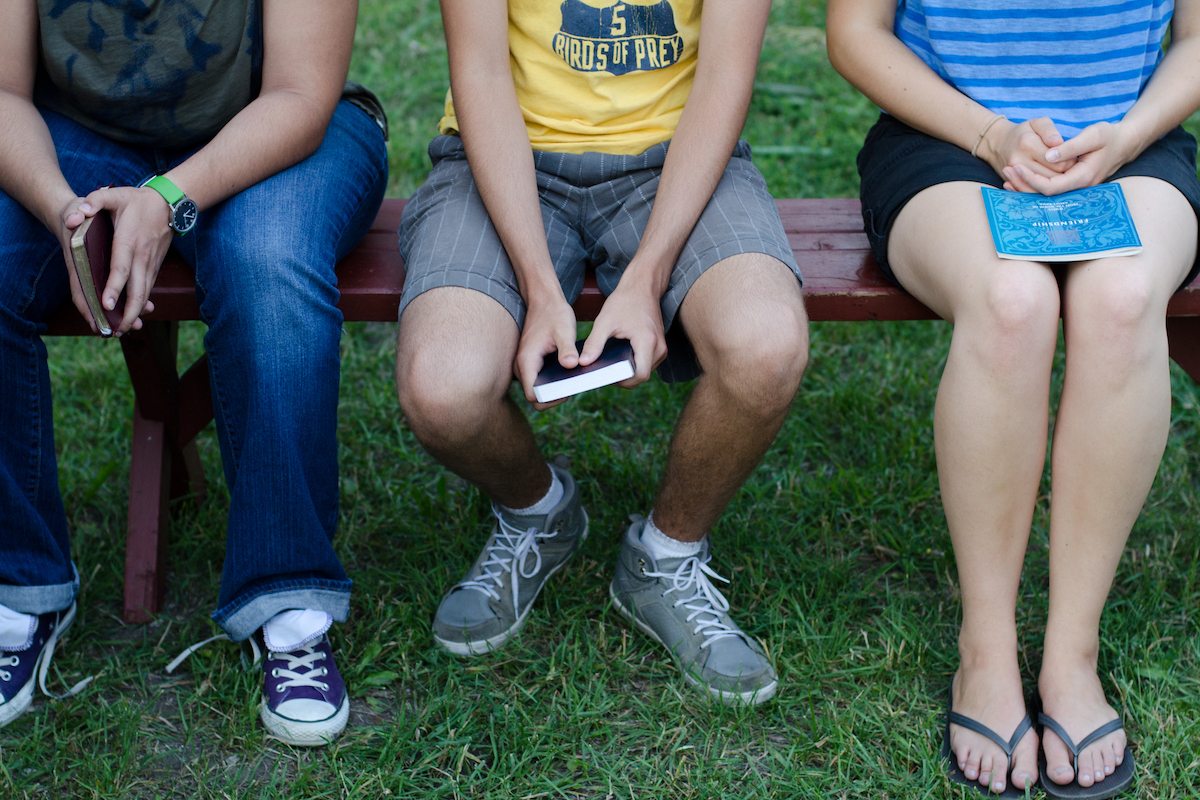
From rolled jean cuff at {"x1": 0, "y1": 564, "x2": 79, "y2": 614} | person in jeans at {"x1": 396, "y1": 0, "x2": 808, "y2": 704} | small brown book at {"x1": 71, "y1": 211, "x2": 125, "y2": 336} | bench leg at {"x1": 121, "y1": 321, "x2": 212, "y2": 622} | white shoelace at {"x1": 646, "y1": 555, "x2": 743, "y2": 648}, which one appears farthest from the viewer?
bench leg at {"x1": 121, "y1": 321, "x2": 212, "y2": 622}

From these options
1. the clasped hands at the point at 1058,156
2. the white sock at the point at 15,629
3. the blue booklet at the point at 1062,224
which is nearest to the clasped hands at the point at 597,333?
the blue booklet at the point at 1062,224

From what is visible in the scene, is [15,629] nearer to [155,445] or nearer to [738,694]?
[155,445]

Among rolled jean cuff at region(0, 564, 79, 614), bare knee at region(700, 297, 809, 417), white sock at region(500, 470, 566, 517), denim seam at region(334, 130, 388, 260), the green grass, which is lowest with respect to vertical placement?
the green grass

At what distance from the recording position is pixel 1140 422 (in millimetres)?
1705

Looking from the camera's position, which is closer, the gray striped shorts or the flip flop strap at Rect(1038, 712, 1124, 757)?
the flip flop strap at Rect(1038, 712, 1124, 757)

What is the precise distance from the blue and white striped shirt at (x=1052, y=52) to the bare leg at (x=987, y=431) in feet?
0.93

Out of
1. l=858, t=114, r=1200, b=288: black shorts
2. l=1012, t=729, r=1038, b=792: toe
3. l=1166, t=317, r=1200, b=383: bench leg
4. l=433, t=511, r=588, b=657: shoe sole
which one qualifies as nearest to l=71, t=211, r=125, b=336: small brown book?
l=433, t=511, r=588, b=657: shoe sole

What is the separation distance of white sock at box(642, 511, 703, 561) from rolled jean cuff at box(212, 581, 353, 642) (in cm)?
63

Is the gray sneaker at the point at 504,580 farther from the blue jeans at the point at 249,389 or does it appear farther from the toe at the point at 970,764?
the toe at the point at 970,764

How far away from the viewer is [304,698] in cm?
186

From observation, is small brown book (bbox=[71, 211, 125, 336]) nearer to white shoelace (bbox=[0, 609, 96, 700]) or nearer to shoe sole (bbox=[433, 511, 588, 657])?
white shoelace (bbox=[0, 609, 96, 700])

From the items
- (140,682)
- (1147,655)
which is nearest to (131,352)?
(140,682)

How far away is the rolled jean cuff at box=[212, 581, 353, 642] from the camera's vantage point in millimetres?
1837

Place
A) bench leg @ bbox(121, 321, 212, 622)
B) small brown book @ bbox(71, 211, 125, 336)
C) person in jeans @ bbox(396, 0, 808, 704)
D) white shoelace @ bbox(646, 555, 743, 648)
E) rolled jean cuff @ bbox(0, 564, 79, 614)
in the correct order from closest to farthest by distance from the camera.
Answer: small brown book @ bbox(71, 211, 125, 336) → person in jeans @ bbox(396, 0, 808, 704) → rolled jean cuff @ bbox(0, 564, 79, 614) → white shoelace @ bbox(646, 555, 743, 648) → bench leg @ bbox(121, 321, 212, 622)
